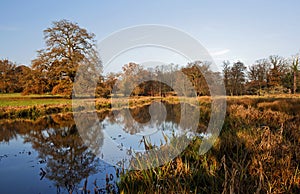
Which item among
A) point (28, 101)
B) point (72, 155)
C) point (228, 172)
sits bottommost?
point (72, 155)

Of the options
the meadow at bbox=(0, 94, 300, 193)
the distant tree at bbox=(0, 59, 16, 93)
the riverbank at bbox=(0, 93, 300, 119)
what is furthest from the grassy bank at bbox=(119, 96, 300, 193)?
the distant tree at bbox=(0, 59, 16, 93)

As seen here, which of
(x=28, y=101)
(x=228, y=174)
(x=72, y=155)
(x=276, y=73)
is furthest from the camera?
(x=276, y=73)

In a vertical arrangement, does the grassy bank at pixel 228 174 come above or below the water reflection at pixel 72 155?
above

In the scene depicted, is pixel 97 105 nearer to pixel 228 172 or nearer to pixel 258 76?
pixel 228 172

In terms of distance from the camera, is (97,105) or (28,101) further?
(28,101)

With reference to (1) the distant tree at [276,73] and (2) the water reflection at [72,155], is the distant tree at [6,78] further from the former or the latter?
(1) the distant tree at [276,73]

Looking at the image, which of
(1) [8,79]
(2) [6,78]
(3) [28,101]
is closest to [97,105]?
(3) [28,101]

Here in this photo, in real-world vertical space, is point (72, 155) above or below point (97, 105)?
below

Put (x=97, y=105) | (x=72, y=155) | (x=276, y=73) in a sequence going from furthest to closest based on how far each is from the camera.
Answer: (x=276, y=73), (x=97, y=105), (x=72, y=155)

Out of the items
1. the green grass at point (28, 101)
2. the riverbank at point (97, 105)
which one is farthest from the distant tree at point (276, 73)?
the green grass at point (28, 101)

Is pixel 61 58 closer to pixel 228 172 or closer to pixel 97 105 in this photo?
pixel 97 105

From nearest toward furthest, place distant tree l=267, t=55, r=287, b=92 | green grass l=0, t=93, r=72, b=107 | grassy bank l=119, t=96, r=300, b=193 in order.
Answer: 1. grassy bank l=119, t=96, r=300, b=193
2. green grass l=0, t=93, r=72, b=107
3. distant tree l=267, t=55, r=287, b=92

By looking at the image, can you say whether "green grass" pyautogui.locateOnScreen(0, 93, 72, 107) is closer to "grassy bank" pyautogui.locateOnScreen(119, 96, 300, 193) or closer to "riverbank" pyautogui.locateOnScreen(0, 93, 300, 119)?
"riverbank" pyautogui.locateOnScreen(0, 93, 300, 119)

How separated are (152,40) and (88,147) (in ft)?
13.0
